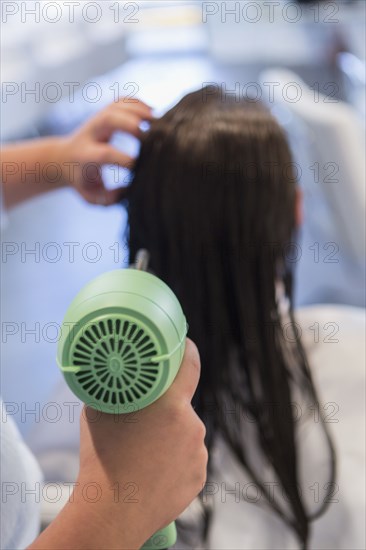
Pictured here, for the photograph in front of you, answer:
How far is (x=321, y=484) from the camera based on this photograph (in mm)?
725

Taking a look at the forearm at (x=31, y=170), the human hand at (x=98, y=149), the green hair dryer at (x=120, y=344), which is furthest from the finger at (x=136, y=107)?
the green hair dryer at (x=120, y=344)

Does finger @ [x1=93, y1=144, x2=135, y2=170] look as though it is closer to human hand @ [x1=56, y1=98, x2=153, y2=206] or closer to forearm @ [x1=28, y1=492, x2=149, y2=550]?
human hand @ [x1=56, y1=98, x2=153, y2=206]

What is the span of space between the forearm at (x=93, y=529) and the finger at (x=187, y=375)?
0.28 ft

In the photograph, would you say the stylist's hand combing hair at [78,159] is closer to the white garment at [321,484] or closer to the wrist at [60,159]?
the wrist at [60,159]

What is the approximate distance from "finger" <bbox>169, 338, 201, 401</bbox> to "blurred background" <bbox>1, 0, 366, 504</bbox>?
325mm

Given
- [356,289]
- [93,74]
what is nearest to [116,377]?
[93,74]

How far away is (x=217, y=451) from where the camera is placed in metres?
0.77

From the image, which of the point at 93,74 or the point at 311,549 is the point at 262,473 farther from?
the point at 93,74

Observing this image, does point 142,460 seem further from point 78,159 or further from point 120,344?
point 78,159

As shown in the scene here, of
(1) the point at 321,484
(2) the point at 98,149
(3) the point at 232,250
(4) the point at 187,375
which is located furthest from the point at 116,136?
(1) the point at 321,484

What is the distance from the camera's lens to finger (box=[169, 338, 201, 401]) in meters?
0.37

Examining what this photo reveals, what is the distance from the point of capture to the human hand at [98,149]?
0.64 m

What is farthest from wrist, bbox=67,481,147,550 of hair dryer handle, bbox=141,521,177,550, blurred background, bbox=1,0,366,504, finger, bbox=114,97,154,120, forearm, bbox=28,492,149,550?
finger, bbox=114,97,154,120

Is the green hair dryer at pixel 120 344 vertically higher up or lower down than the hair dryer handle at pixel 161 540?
higher up
